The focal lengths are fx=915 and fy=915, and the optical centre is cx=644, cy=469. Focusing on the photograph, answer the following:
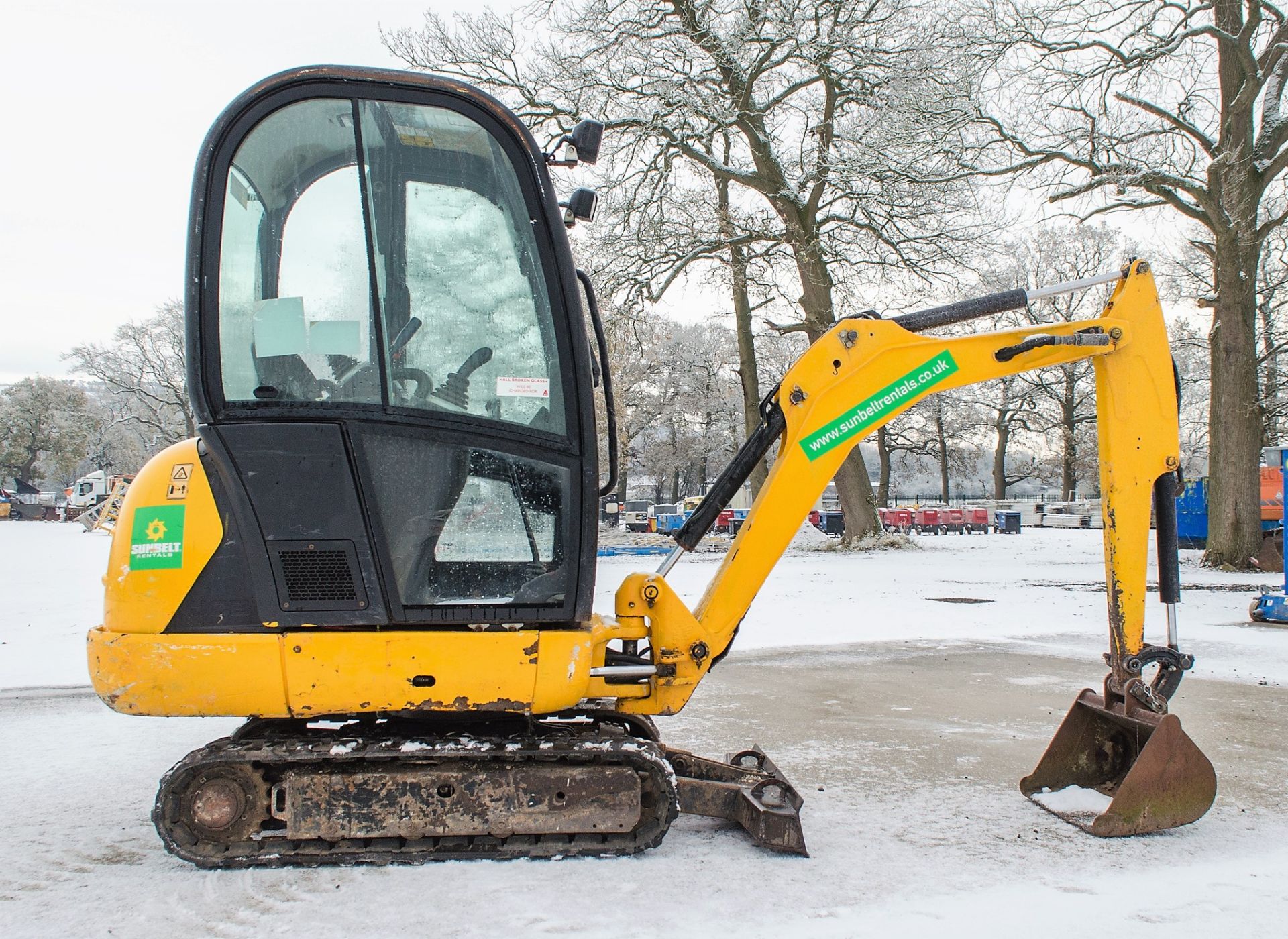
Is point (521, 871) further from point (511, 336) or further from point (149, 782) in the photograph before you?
point (149, 782)

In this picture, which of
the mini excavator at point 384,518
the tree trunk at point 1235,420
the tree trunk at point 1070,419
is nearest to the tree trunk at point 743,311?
the tree trunk at point 1235,420

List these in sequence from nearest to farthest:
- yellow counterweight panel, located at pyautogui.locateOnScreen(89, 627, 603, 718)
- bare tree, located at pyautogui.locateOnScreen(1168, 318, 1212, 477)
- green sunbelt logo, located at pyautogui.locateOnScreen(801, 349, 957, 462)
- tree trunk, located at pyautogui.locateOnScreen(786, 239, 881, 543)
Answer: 1. yellow counterweight panel, located at pyautogui.locateOnScreen(89, 627, 603, 718)
2. green sunbelt logo, located at pyautogui.locateOnScreen(801, 349, 957, 462)
3. tree trunk, located at pyautogui.locateOnScreen(786, 239, 881, 543)
4. bare tree, located at pyautogui.locateOnScreen(1168, 318, 1212, 477)

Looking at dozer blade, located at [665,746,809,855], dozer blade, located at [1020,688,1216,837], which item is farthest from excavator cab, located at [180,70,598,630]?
dozer blade, located at [1020,688,1216,837]

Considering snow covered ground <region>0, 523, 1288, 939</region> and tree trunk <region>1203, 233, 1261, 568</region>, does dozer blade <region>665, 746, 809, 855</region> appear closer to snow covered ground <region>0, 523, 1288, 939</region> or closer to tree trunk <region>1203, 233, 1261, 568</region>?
snow covered ground <region>0, 523, 1288, 939</region>

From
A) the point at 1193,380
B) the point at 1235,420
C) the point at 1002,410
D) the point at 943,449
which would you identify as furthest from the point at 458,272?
the point at 943,449

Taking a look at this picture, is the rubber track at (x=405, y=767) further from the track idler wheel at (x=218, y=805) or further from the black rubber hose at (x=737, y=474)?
the black rubber hose at (x=737, y=474)

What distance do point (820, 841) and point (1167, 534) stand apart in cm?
200

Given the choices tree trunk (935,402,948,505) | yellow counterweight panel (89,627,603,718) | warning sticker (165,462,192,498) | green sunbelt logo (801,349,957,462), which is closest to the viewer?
yellow counterweight panel (89,627,603,718)

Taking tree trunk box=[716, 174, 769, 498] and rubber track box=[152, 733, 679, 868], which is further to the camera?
tree trunk box=[716, 174, 769, 498]

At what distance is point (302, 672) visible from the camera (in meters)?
3.03

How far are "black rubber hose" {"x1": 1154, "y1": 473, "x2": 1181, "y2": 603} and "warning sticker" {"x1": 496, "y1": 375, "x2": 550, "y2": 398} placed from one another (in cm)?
261

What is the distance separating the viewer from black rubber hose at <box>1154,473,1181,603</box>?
3850mm

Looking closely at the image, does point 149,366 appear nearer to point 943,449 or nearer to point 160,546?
point 943,449

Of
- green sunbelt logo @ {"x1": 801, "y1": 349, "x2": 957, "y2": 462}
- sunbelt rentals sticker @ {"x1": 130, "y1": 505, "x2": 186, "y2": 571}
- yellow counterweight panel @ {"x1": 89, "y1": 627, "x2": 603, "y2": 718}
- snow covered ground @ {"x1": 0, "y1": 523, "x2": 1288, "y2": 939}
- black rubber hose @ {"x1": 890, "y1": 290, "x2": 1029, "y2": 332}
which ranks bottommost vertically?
snow covered ground @ {"x1": 0, "y1": 523, "x2": 1288, "y2": 939}
